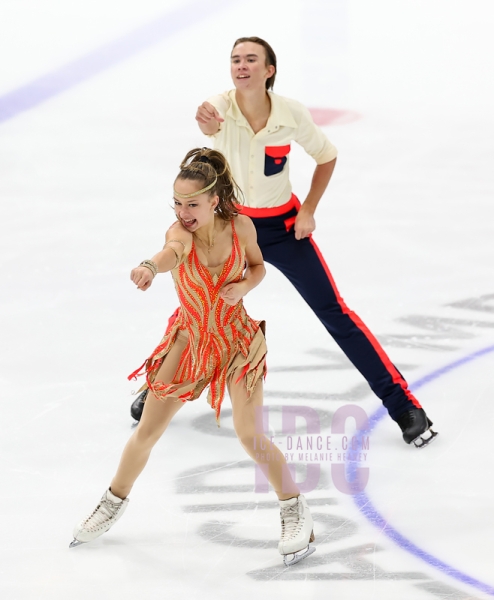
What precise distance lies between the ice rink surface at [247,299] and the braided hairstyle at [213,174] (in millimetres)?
Result: 995

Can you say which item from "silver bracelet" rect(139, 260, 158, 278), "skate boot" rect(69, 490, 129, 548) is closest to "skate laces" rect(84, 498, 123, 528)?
"skate boot" rect(69, 490, 129, 548)

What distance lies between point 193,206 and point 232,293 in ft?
0.87

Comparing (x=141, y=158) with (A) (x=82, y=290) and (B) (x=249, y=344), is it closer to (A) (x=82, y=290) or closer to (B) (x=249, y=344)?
(A) (x=82, y=290)

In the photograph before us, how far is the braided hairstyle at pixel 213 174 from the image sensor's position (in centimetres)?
271

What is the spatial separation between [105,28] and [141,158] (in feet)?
6.02

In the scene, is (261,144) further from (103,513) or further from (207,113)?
(103,513)

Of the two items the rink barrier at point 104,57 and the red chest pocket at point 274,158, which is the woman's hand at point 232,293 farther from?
the rink barrier at point 104,57

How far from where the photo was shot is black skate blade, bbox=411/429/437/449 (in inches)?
141

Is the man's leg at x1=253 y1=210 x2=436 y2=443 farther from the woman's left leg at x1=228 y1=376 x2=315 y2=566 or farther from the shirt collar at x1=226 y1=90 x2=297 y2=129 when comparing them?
the woman's left leg at x1=228 y1=376 x2=315 y2=566

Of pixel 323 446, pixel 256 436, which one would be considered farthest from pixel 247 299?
pixel 256 436

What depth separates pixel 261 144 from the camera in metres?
3.54

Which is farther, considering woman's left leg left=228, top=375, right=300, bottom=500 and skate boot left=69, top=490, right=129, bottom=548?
skate boot left=69, top=490, right=129, bottom=548

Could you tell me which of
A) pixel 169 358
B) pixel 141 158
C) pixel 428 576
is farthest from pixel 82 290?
pixel 428 576

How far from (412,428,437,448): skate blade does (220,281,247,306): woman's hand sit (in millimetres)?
1156
